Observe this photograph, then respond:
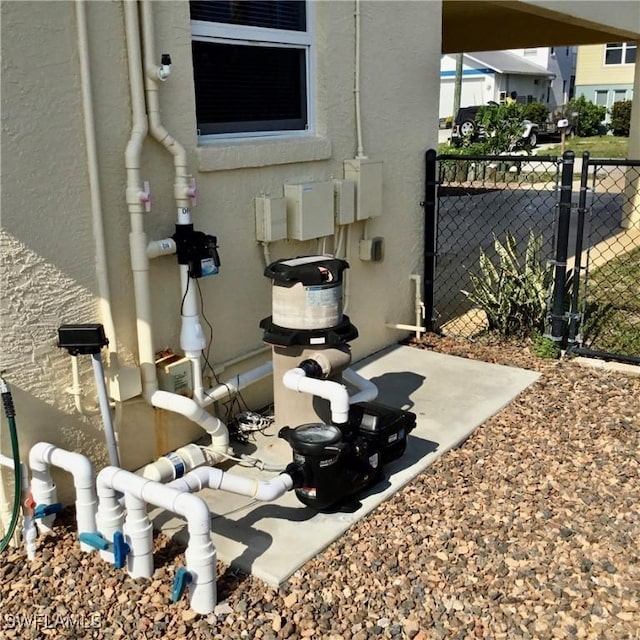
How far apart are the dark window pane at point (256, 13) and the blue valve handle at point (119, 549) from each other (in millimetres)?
2687

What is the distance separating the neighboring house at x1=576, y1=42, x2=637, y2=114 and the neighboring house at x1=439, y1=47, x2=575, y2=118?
2403mm

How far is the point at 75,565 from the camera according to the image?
10.3ft

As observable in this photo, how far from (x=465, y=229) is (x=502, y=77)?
3132 cm

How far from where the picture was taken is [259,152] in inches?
168

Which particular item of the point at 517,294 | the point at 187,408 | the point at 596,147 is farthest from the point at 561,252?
the point at 596,147

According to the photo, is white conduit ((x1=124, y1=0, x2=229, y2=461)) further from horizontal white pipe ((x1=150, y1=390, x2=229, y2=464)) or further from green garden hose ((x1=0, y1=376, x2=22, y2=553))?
green garden hose ((x1=0, y1=376, x2=22, y2=553))

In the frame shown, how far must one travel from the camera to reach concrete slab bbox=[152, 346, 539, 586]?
3230 mm

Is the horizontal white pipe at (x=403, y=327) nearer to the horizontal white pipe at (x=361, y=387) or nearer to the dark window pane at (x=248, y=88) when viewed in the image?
the horizontal white pipe at (x=361, y=387)

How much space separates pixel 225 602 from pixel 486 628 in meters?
1.04

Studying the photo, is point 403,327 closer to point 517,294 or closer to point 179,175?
point 517,294

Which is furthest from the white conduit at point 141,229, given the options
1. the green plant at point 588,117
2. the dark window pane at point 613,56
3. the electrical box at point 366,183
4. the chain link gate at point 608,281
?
the dark window pane at point 613,56

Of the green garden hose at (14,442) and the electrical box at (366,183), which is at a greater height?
the electrical box at (366,183)

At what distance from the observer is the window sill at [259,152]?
3975mm

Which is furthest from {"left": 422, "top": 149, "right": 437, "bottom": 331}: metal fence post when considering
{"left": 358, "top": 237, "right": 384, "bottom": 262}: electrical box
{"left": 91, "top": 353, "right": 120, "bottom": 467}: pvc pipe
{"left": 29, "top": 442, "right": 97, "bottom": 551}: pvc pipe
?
{"left": 29, "top": 442, "right": 97, "bottom": 551}: pvc pipe
